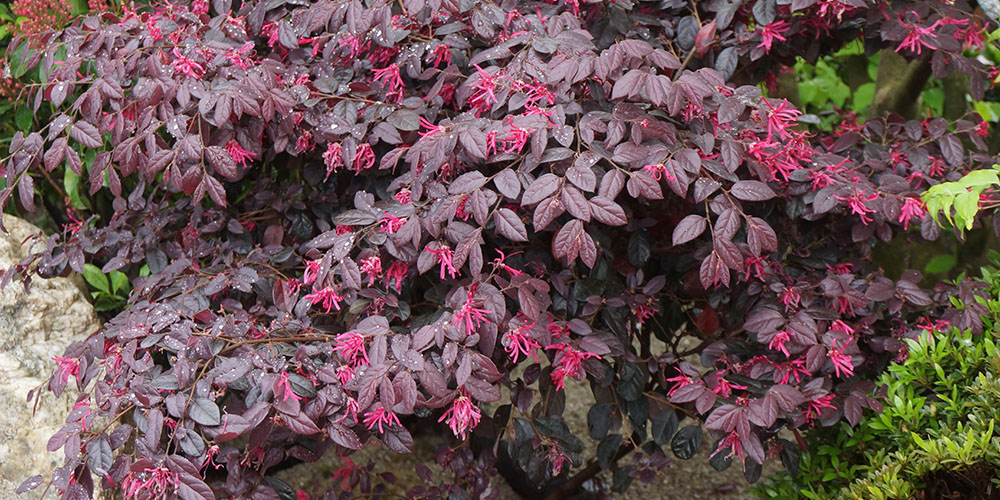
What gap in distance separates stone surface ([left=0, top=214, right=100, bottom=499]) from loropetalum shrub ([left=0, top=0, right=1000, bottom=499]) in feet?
0.39

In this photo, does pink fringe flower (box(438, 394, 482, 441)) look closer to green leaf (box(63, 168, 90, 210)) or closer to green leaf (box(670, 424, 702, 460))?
green leaf (box(670, 424, 702, 460))

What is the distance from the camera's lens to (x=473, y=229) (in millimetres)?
1444

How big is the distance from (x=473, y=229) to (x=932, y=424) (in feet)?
3.16

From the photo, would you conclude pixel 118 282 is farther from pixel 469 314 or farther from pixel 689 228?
pixel 689 228

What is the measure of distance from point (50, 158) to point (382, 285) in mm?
702

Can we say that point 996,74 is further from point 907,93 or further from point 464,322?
point 464,322

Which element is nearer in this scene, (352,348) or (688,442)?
(352,348)

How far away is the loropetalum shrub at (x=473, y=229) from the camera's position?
140 cm

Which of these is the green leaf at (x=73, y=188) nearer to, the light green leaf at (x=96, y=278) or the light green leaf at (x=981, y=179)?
the light green leaf at (x=96, y=278)

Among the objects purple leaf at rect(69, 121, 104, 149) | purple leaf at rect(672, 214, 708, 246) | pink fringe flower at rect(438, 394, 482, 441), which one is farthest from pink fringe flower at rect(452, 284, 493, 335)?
purple leaf at rect(69, 121, 104, 149)

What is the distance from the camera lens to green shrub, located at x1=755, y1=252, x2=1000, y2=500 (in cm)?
146

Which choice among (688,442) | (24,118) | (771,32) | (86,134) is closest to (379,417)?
(688,442)

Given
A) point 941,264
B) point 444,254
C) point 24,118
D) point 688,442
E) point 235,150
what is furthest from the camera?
point 941,264

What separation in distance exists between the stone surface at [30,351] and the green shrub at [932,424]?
171 centimetres
